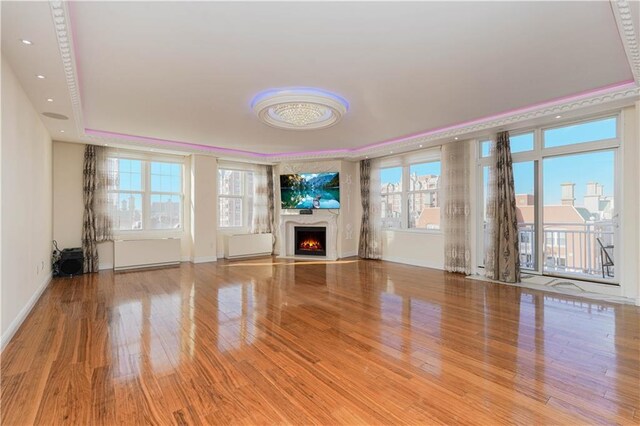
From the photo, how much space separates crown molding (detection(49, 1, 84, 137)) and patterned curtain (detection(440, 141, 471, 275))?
5849 millimetres

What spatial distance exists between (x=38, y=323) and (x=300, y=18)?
410 centimetres

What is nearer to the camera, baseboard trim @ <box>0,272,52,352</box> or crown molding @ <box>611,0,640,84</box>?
crown molding @ <box>611,0,640,84</box>

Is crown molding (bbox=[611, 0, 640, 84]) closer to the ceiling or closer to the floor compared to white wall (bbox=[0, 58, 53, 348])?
closer to the ceiling

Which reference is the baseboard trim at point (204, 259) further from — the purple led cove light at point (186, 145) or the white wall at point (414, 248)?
the white wall at point (414, 248)

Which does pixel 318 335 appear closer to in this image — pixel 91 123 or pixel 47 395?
pixel 47 395

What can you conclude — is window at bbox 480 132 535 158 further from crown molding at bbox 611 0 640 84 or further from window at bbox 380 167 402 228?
window at bbox 380 167 402 228

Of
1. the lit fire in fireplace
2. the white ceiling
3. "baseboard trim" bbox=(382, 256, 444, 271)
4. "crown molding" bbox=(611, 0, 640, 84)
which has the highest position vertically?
the white ceiling

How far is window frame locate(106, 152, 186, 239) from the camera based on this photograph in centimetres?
648

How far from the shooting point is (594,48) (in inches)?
111

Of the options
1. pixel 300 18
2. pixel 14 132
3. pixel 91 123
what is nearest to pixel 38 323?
pixel 14 132

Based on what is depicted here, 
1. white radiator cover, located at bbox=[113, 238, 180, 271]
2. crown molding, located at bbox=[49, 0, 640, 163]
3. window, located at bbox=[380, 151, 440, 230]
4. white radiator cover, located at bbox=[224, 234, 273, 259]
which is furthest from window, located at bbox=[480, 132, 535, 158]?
white radiator cover, located at bbox=[113, 238, 180, 271]

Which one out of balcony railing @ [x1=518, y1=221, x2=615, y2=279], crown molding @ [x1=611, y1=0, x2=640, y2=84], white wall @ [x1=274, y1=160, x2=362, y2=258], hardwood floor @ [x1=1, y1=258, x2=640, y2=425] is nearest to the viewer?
hardwood floor @ [x1=1, y1=258, x2=640, y2=425]

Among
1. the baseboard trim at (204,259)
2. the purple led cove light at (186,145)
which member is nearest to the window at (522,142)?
the purple led cove light at (186,145)

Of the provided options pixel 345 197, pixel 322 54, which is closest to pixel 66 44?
pixel 322 54
